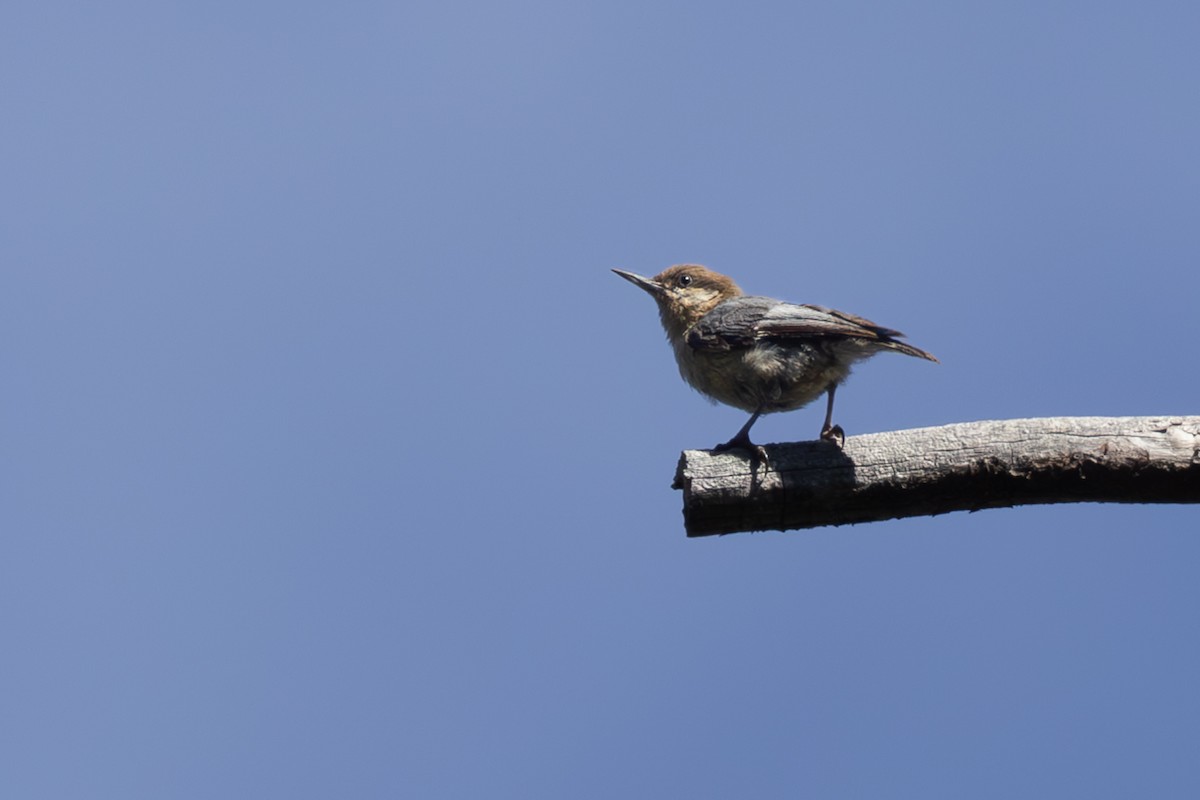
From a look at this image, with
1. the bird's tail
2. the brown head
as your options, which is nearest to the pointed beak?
the brown head

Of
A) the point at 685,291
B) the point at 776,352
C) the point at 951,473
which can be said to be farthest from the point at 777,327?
the point at 951,473

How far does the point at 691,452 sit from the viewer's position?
468cm

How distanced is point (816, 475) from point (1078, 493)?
106cm

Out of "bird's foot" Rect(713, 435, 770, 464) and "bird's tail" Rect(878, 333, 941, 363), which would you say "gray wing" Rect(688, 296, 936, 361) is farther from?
"bird's foot" Rect(713, 435, 770, 464)

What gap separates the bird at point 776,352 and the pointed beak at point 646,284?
0.94 metres

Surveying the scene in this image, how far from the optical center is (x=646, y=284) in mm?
7840

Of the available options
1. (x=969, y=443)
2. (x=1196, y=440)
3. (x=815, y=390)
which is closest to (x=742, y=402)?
(x=815, y=390)

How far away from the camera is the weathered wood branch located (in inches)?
169

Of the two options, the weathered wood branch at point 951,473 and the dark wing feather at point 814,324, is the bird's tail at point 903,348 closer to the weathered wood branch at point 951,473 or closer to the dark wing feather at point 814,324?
the dark wing feather at point 814,324

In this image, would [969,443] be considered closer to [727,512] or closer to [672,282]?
[727,512]

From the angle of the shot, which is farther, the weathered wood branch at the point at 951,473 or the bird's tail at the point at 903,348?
the bird's tail at the point at 903,348

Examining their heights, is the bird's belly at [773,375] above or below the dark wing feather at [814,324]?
below

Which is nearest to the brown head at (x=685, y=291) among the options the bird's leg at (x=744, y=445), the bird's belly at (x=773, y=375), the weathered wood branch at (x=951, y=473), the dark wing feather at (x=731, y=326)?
the dark wing feather at (x=731, y=326)

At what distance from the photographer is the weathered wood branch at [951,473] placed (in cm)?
430
